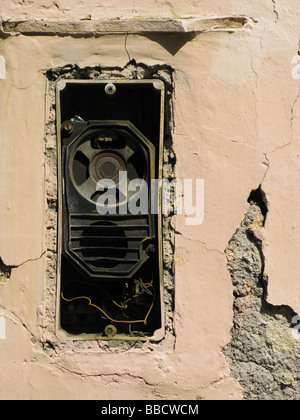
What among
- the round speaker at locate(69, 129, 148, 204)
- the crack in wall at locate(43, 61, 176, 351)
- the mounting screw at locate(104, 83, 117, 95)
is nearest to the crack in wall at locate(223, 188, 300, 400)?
the crack in wall at locate(43, 61, 176, 351)

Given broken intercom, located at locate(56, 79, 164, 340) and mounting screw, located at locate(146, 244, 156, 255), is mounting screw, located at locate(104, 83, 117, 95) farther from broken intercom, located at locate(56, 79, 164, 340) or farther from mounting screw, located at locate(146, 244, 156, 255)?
mounting screw, located at locate(146, 244, 156, 255)

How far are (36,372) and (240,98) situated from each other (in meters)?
1.51

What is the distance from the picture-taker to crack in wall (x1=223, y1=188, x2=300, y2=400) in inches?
82.6

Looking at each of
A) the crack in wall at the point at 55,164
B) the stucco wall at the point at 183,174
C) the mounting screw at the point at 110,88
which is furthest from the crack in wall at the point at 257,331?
the mounting screw at the point at 110,88

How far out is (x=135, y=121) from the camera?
237 cm

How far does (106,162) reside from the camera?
2.29m

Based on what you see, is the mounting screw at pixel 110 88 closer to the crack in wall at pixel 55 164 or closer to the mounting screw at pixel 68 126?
the crack in wall at pixel 55 164

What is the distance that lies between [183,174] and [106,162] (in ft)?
1.28

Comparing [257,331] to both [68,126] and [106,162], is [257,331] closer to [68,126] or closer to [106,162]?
[106,162]

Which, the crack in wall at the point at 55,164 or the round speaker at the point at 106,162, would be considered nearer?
the crack in wall at the point at 55,164

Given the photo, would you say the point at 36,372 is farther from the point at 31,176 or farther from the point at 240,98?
the point at 240,98

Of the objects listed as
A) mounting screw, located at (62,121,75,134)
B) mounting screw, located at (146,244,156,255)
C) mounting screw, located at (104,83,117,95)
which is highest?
mounting screw, located at (104,83,117,95)

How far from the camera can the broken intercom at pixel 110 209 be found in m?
2.17

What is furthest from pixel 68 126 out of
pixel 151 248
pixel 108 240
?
pixel 151 248
